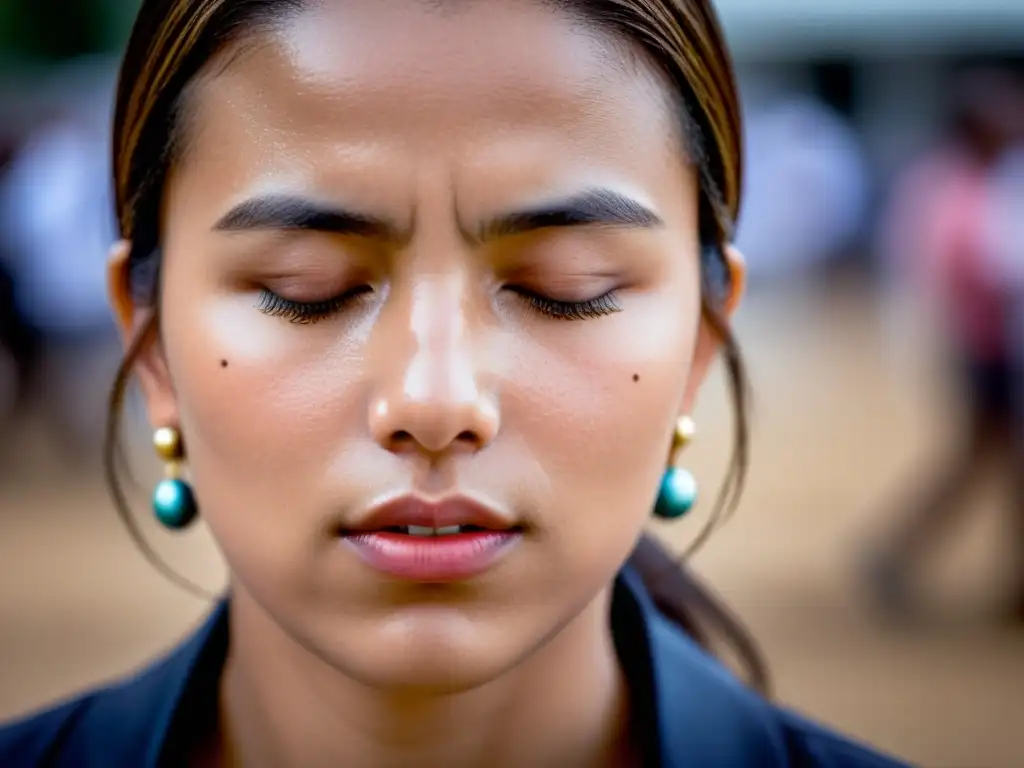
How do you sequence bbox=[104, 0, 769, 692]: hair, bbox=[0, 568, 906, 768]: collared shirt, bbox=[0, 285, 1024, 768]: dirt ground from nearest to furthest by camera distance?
1. bbox=[104, 0, 769, 692]: hair
2. bbox=[0, 568, 906, 768]: collared shirt
3. bbox=[0, 285, 1024, 768]: dirt ground

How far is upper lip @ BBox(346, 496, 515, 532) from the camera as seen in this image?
1.18 meters

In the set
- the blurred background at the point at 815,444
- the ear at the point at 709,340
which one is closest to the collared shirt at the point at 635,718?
the ear at the point at 709,340

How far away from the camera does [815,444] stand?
282 inches

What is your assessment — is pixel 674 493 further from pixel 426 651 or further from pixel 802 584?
pixel 802 584

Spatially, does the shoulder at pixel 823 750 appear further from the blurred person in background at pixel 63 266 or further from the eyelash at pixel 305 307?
the blurred person in background at pixel 63 266

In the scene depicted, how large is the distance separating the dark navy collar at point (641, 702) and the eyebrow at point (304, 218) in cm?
63

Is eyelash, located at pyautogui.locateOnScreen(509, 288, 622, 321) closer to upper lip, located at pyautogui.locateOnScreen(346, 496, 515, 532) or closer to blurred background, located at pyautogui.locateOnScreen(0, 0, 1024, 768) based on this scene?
upper lip, located at pyautogui.locateOnScreen(346, 496, 515, 532)

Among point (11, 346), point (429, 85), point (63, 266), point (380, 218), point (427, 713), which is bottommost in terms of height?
point (11, 346)

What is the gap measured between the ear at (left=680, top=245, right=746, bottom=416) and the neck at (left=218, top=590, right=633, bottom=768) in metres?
0.27

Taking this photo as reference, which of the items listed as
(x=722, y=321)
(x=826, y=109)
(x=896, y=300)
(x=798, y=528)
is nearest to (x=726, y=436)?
(x=798, y=528)

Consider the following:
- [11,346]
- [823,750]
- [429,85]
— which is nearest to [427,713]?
[823,750]

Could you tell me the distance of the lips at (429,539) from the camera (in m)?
1.19

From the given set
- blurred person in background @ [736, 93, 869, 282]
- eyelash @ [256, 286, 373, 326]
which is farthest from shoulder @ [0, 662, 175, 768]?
blurred person in background @ [736, 93, 869, 282]

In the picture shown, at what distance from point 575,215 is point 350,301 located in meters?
0.24
